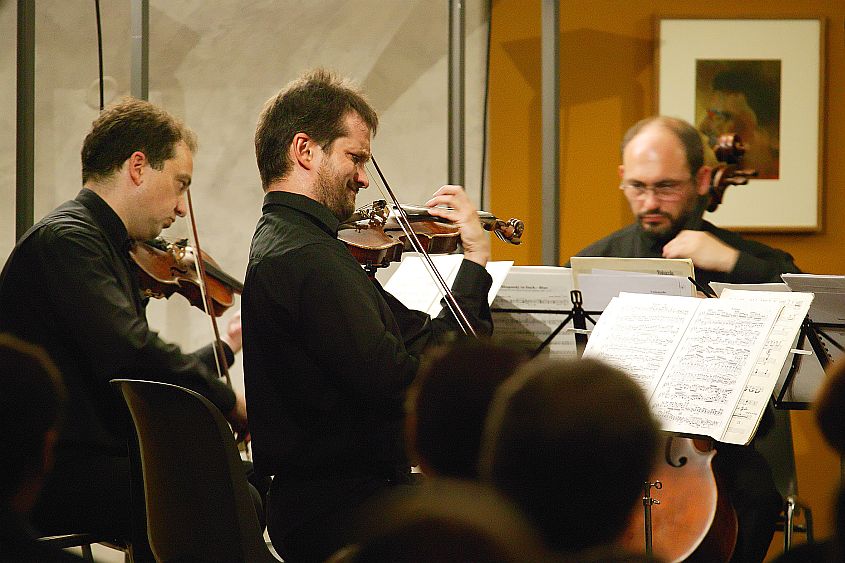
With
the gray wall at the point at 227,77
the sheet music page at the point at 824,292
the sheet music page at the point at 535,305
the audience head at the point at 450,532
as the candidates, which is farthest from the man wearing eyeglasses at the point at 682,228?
the audience head at the point at 450,532

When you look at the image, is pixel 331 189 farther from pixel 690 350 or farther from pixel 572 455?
pixel 572 455

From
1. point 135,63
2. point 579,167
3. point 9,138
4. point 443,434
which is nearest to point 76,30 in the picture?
point 9,138

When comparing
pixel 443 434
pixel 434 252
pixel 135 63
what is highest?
pixel 135 63

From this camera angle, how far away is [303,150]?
83.1 inches

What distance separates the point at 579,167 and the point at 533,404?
3.63m

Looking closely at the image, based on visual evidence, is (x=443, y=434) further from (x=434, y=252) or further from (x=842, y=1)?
(x=842, y=1)

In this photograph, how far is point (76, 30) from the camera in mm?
4434

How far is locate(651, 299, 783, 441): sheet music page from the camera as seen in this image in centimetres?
198

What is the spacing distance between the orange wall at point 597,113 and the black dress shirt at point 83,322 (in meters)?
2.22

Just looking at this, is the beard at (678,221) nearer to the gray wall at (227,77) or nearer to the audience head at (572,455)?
the gray wall at (227,77)

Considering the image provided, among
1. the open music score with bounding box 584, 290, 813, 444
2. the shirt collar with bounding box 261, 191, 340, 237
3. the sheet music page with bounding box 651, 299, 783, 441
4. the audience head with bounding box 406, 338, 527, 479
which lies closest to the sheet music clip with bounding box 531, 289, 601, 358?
the open music score with bounding box 584, 290, 813, 444

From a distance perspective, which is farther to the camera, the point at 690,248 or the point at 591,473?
the point at 690,248

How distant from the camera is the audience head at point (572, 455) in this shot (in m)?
0.71

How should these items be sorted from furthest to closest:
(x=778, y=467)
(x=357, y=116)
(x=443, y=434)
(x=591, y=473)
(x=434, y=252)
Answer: (x=778, y=467) → (x=434, y=252) → (x=357, y=116) → (x=443, y=434) → (x=591, y=473)
